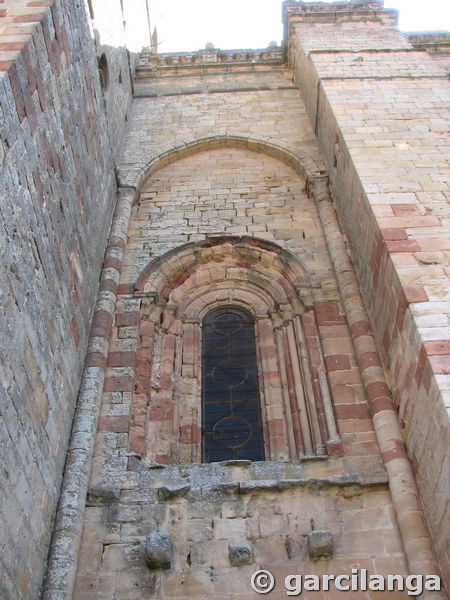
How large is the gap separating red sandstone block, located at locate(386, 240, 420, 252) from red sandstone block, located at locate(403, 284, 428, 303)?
17.8 inches

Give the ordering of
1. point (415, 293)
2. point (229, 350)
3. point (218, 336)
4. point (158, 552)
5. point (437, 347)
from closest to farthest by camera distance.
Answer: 1. point (437, 347)
2. point (158, 552)
3. point (415, 293)
4. point (229, 350)
5. point (218, 336)

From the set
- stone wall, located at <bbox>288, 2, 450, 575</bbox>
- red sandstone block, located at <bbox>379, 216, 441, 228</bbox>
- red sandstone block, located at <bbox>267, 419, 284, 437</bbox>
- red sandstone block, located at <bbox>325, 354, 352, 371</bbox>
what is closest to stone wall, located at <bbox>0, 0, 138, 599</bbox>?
red sandstone block, located at <bbox>267, 419, 284, 437</bbox>

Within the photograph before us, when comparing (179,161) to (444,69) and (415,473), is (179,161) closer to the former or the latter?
(444,69)

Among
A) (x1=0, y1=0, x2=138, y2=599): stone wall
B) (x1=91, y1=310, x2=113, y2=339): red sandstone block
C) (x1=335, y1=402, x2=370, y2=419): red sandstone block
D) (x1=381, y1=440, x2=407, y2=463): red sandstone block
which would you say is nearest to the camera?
(x1=0, y1=0, x2=138, y2=599): stone wall

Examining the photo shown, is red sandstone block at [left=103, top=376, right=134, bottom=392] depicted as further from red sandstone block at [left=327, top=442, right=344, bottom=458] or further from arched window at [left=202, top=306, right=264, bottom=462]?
red sandstone block at [left=327, top=442, right=344, bottom=458]

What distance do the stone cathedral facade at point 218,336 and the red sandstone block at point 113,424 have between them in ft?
0.04

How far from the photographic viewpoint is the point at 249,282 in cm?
744

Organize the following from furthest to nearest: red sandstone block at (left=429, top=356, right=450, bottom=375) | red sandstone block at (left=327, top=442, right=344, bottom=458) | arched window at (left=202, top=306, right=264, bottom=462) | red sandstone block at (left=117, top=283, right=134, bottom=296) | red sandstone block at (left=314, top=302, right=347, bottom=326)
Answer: red sandstone block at (left=117, top=283, right=134, bottom=296)
red sandstone block at (left=314, top=302, right=347, bottom=326)
arched window at (left=202, top=306, right=264, bottom=462)
red sandstone block at (left=327, top=442, right=344, bottom=458)
red sandstone block at (left=429, top=356, right=450, bottom=375)

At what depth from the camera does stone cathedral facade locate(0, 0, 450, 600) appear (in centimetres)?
441

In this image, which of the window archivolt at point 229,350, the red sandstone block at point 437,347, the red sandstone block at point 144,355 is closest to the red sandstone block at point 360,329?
the window archivolt at point 229,350

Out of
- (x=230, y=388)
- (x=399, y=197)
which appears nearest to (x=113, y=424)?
(x=230, y=388)

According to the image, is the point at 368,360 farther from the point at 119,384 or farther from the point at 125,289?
the point at 125,289

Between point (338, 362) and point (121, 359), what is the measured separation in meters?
2.07

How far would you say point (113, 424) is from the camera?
551 centimetres
